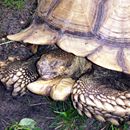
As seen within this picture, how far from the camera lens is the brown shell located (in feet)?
10.0

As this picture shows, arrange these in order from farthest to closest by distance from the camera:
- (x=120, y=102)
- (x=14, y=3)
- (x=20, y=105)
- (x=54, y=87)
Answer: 1. (x=14, y=3)
2. (x=20, y=105)
3. (x=54, y=87)
4. (x=120, y=102)

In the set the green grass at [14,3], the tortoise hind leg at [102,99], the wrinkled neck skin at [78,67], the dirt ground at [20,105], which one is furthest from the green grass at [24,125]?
the green grass at [14,3]

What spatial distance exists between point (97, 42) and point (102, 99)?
380 mm

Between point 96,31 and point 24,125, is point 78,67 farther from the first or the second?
point 24,125

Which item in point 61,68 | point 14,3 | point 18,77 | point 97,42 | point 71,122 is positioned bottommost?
point 71,122

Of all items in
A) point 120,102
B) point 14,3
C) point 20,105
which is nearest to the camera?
point 120,102

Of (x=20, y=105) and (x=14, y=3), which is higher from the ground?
(x=14, y=3)

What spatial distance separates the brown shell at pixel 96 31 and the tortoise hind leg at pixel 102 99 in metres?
0.19

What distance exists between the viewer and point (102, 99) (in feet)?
10.2

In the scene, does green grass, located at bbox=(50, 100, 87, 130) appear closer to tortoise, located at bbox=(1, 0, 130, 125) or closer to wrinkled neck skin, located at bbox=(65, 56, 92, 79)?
tortoise, located at bbox=(1, 0, 130, 125)

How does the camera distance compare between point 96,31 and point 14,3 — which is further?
point 14,3

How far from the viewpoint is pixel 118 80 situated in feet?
10.6

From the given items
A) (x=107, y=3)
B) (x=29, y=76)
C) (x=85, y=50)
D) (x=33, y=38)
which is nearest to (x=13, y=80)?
(x=29, y=76)

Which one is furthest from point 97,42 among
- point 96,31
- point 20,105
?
point 20,105
